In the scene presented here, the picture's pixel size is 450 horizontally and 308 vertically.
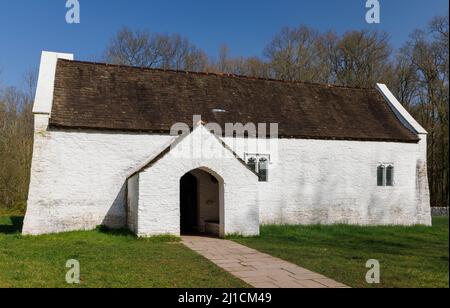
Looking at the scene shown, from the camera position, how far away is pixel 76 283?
24.8 feet

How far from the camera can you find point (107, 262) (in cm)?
959

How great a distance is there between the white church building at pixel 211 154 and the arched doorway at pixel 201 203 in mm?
45

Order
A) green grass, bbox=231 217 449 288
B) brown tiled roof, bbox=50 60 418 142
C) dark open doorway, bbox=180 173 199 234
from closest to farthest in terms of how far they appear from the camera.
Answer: green grass, bbox=231 217 449 288, brown tiled roof, bbox=50 60 418 142, dark open doorway, bbox=180 173 199 234

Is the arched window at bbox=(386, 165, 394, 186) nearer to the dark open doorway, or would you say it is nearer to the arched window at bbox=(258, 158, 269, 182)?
the arched window at bbox=(258, 158, 269, 182)

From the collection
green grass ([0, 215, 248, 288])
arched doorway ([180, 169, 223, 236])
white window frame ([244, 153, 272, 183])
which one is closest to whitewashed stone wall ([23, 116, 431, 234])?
white window frame ([244, 153, 272, 183])

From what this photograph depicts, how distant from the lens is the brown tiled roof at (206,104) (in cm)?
1617

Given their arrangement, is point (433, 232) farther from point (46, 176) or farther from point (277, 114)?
point (46, 176)

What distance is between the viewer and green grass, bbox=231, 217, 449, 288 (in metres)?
8.30

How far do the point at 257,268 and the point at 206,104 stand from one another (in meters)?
10.2

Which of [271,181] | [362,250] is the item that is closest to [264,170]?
[271,181]

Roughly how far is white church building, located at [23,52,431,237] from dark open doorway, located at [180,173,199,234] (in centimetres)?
4

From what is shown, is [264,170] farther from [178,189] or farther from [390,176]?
[390,176]

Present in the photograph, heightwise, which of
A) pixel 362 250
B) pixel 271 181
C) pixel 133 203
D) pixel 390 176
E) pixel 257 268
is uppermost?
pixel 390 176

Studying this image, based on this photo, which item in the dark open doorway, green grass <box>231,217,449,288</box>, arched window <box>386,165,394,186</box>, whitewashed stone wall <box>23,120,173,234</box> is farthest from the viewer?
arched window <box>386,165,394,186</box>
